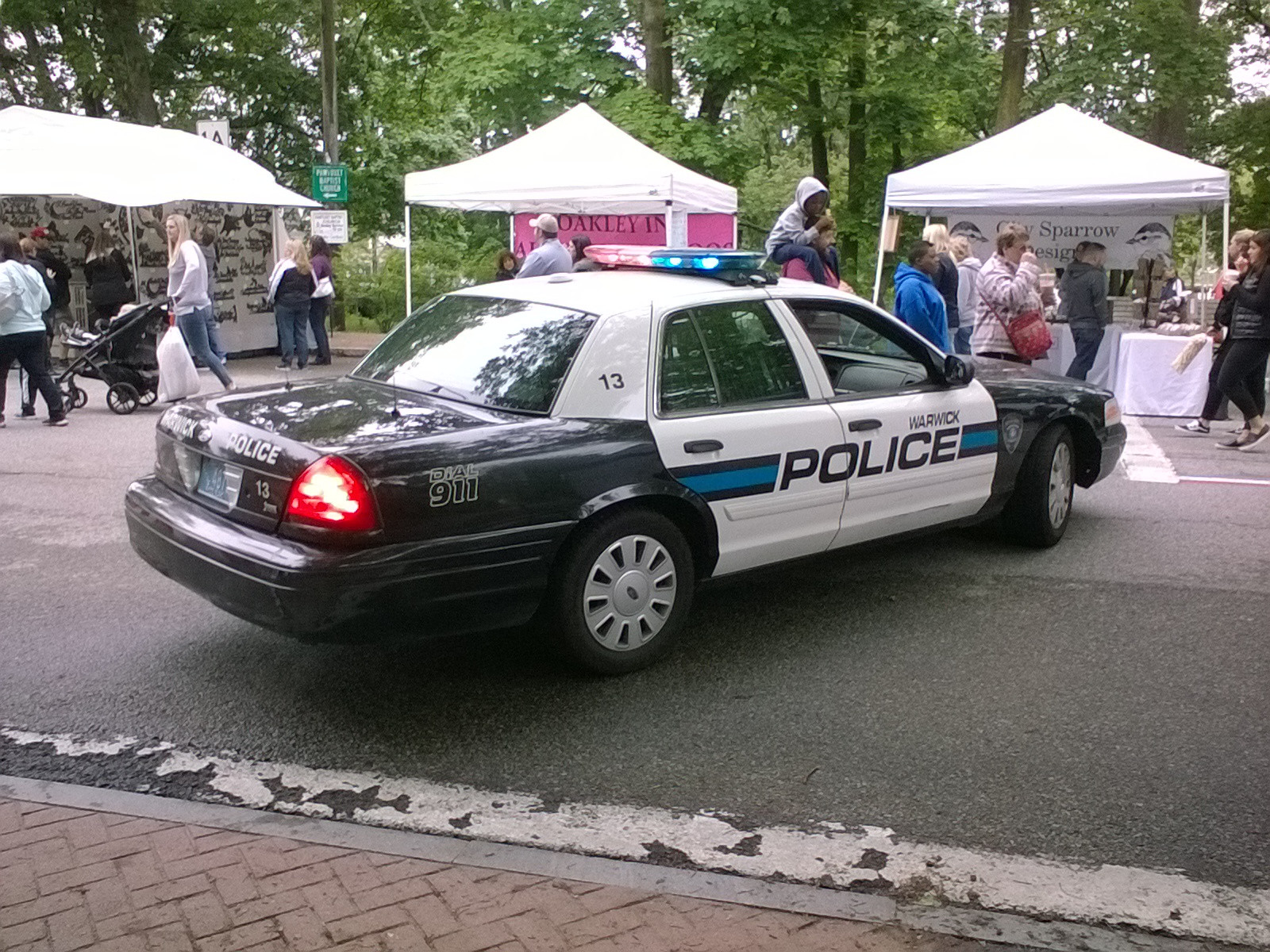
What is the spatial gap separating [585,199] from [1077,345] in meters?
5.62

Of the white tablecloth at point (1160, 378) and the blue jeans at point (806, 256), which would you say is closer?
the blue jeans at point (806, 256)

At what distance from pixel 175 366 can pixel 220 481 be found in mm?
6591

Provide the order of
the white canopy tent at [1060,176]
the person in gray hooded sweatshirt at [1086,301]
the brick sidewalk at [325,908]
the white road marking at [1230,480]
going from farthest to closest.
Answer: the white canopy tent at [1060,176]
the person in gray hooded sweatshirt at [1086,301]
the white road marking at [1230,480]
the brick sidewalk at [325,908]

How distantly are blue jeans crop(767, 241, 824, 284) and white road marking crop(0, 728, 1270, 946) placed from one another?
5965mm

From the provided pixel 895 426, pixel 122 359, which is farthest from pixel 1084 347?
pixel 122 359

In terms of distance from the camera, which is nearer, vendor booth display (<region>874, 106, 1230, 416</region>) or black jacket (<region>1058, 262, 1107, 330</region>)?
black jacket (<region>1058, 262, 1107, 330</region>)

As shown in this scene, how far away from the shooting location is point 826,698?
15.1ft

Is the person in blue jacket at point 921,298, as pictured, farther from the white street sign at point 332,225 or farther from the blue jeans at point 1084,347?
the white street sign at point 332,225

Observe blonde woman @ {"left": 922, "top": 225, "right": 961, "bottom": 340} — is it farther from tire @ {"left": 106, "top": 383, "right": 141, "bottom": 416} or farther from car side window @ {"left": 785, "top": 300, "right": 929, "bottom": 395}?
tire @ {"left": 106, "top": 383, "right": 141, "bottom": 416}

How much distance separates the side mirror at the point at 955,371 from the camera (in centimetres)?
575

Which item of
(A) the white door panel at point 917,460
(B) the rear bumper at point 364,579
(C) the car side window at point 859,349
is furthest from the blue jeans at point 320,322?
(B) the rear bumper at point 364,579

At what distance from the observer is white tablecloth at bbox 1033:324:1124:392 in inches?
514

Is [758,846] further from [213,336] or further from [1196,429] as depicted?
[213,336]

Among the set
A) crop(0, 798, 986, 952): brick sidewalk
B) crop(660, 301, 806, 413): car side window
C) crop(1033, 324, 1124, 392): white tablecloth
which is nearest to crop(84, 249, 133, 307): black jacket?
crop(1033, 324, 1124, 392): white tablecloth
